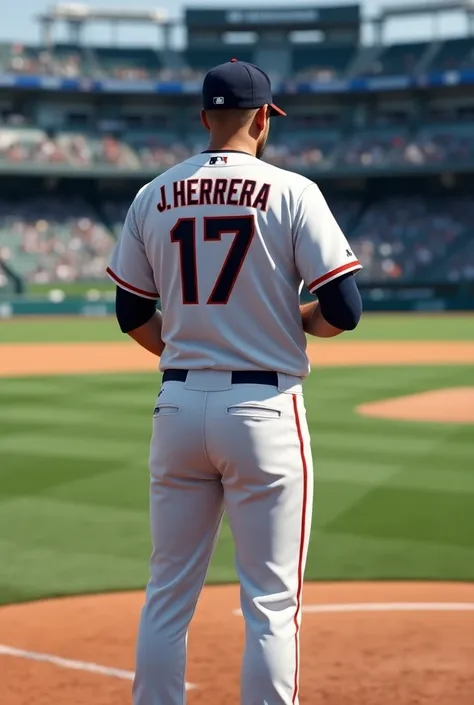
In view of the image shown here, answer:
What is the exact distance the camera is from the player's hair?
2926 millimetres

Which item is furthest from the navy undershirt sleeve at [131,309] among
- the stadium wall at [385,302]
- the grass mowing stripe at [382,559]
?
the stadium wall at [385,302]

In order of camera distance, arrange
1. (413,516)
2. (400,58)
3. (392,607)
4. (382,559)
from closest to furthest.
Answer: (392,607) → (382,559) → (413,516) → (400,58)

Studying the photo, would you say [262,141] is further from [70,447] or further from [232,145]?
[70,447]

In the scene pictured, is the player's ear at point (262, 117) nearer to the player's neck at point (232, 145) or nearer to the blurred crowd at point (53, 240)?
the player's neck at point (232, 145)

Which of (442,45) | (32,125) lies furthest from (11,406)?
(442,45)

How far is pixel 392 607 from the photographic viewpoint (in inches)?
199

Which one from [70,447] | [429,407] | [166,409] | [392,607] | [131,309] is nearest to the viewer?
[166,409]

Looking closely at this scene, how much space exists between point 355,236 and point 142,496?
39248 mm

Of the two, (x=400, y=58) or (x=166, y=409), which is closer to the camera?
(x=166, y=409)

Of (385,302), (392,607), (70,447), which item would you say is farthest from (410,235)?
(392,607)

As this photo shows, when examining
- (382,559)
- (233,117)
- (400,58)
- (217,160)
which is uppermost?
(400,58)

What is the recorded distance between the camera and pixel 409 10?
53.3 metres

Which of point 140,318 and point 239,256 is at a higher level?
point 239,256

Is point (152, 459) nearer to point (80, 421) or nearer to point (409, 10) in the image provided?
point (80, 421)
